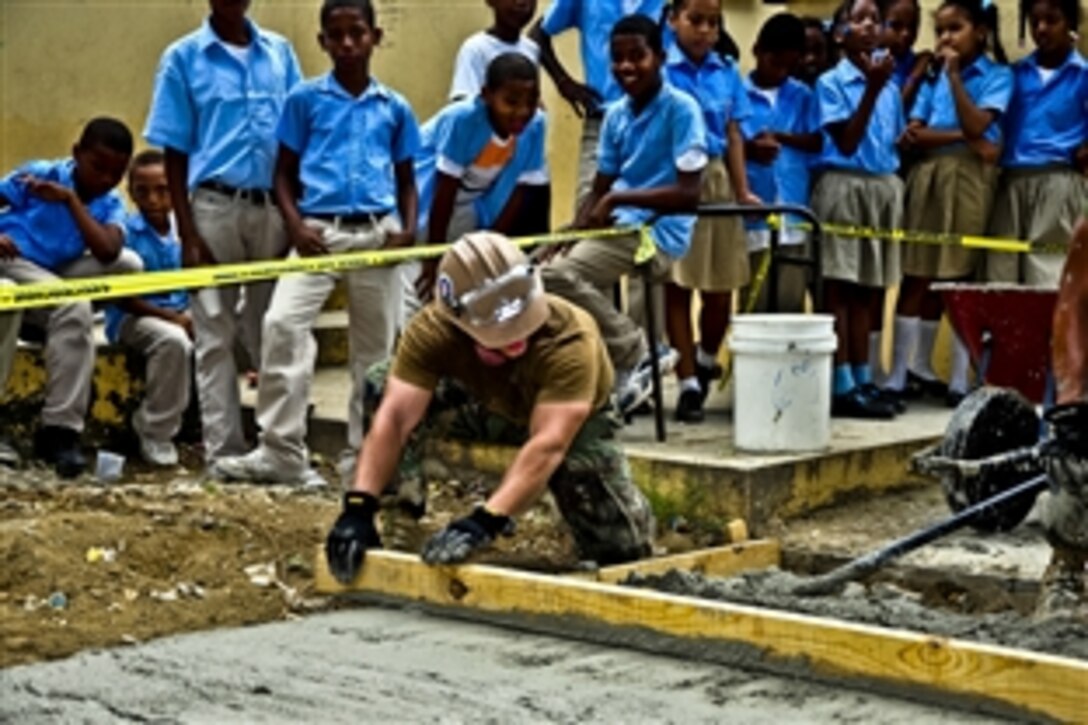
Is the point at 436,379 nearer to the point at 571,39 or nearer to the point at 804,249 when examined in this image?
the point at 804,249

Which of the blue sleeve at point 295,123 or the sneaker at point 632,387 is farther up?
the blue sleeve at point 295,123

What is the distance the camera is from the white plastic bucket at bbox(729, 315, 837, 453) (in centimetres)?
839

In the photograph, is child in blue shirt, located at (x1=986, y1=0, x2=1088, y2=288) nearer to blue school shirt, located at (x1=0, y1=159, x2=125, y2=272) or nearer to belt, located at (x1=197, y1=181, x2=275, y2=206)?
belt, located at (x1=197, y1=181, x2=275, y2=206)

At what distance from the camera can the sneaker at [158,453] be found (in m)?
9.38

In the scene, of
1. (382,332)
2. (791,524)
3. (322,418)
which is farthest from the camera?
(322,418)

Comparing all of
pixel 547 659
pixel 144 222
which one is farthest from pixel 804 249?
pixel 547 659

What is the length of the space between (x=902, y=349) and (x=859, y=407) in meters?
0.77

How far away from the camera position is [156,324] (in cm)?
949

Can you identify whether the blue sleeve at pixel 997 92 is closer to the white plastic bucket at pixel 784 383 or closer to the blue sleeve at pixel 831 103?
the blue sleeve at pixel 831 103

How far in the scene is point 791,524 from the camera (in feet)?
26.8

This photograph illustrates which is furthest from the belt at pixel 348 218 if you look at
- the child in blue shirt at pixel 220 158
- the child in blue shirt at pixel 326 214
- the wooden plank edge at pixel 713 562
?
the wooden plank edge at pixel 713 562

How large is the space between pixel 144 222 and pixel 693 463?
303 cm

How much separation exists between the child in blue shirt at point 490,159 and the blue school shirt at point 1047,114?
7.52ft

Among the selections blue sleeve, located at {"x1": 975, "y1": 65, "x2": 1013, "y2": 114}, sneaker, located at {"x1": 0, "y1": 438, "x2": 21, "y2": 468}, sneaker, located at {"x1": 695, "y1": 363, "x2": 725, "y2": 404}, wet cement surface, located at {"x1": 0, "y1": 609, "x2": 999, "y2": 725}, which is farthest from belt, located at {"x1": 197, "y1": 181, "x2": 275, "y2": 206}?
blue sleeve, located at {"x1": 975, "y1": 65, "x2": 1013, "y2": 114}
